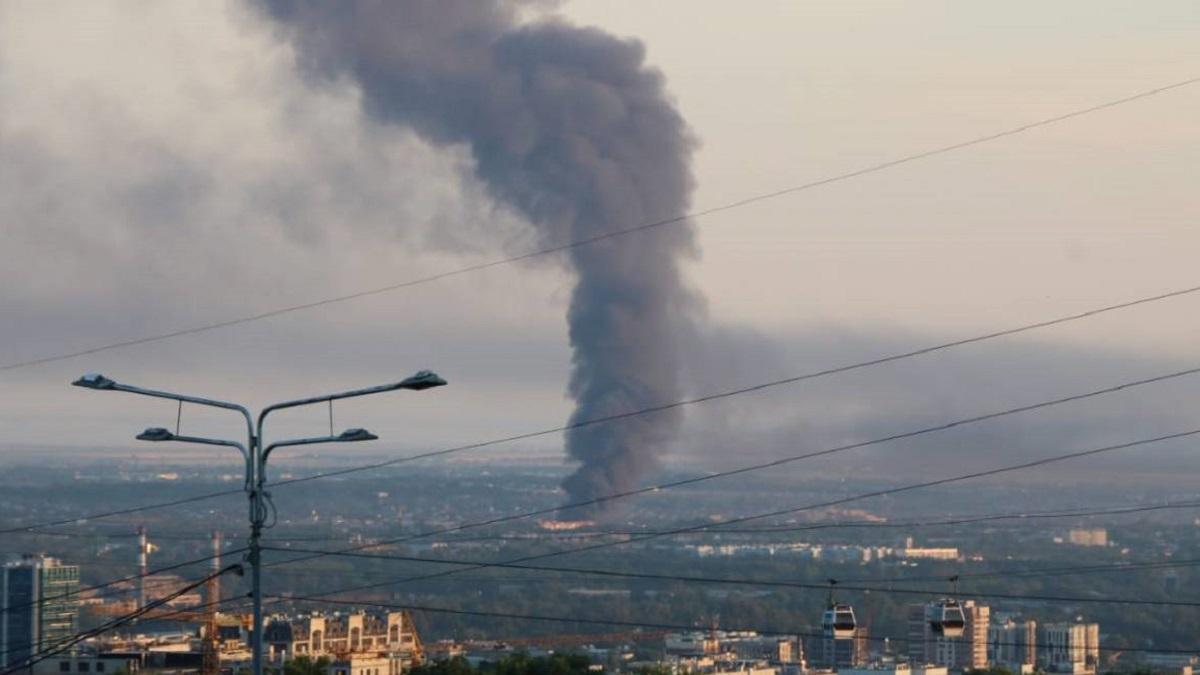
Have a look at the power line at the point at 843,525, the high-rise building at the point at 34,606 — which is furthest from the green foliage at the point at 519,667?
the power line at the point at 843,525

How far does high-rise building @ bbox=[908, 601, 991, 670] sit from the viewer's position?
84188mm

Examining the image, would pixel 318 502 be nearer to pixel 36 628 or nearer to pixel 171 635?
pixel 171 635

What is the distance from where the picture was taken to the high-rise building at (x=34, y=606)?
321 ft

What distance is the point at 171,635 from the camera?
114 metres

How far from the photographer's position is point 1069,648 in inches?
3310

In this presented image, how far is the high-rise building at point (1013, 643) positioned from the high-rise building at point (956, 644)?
45 centimetres

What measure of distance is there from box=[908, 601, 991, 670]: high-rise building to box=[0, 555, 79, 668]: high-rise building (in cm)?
3539

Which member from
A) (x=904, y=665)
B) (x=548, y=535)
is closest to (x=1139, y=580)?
(x=904, y=665)

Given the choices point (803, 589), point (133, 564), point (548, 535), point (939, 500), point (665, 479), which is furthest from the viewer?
point (939, 500)

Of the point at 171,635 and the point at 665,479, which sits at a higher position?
the point at 665,479

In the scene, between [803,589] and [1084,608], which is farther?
[803,589]

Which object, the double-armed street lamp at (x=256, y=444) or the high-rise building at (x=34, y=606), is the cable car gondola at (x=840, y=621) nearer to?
the double-armed street lamp at (x=256, y=444)

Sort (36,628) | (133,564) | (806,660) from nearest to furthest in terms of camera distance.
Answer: (806,660) < (36,628) < (133,564)

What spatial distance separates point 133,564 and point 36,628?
31325mm
